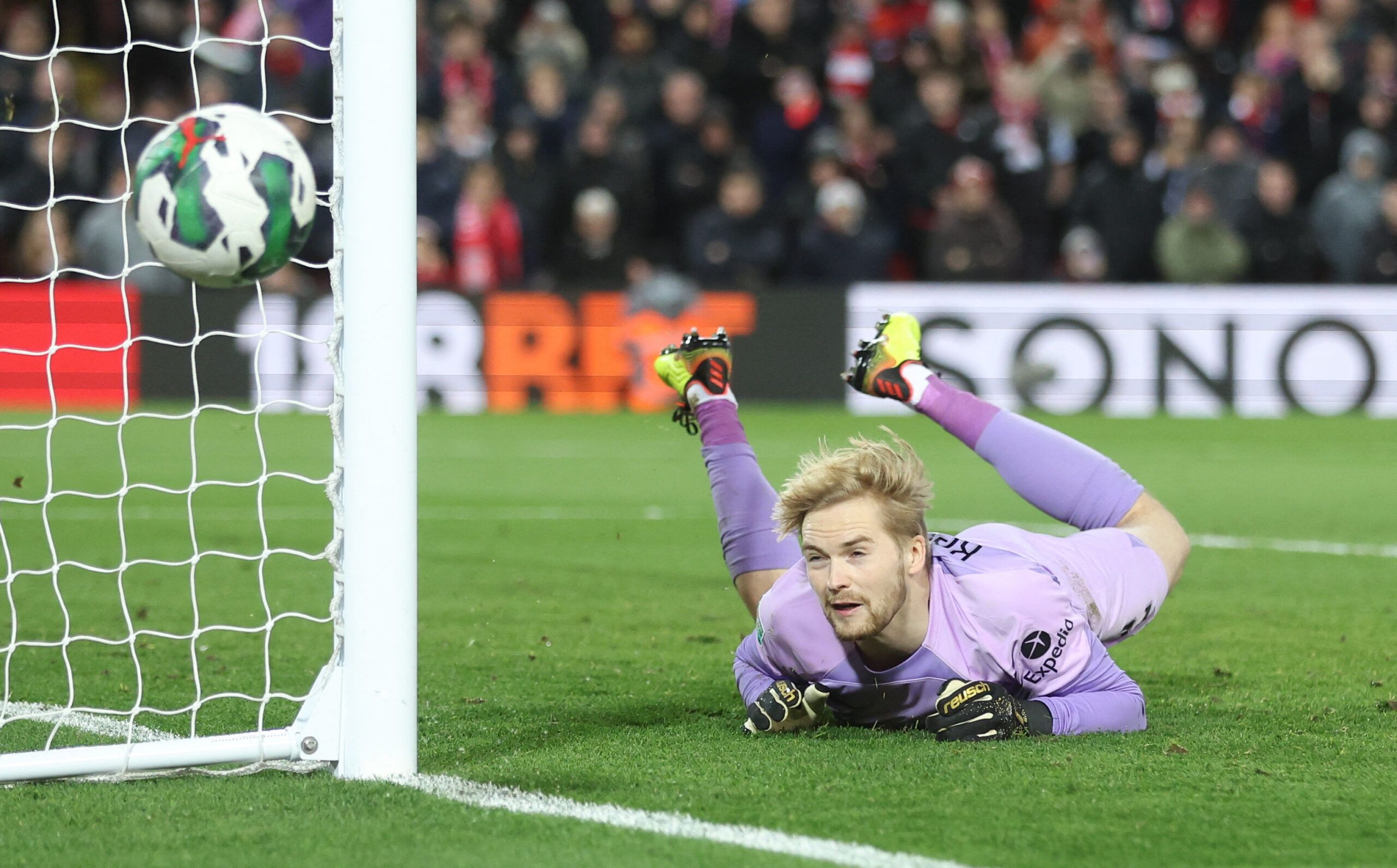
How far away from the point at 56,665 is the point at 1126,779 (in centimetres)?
314

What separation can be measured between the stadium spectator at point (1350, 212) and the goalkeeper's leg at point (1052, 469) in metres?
10.9

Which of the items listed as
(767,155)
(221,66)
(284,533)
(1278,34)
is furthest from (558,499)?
(1278,34)

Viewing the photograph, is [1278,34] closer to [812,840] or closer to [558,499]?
[558,499]

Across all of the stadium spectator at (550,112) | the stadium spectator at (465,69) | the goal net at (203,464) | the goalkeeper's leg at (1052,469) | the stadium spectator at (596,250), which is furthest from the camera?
the stadium spectator at (465,69)

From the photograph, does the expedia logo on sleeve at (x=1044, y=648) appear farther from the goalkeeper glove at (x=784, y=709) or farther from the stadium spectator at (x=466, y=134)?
the stadium spectator at (x=466, y=134)

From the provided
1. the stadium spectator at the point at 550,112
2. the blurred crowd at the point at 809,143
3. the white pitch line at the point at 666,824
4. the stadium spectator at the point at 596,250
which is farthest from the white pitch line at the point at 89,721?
the stadium spectator at the point at 550,112

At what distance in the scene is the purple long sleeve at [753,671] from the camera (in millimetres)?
4391

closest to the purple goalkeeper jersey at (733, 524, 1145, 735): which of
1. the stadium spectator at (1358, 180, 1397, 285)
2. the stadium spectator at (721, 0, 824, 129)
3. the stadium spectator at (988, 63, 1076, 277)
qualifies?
the stadium spectator at (988, 63, 1076, 277)

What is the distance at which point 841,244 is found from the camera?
14805 millimetres

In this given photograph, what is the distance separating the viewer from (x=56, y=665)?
5.22 m

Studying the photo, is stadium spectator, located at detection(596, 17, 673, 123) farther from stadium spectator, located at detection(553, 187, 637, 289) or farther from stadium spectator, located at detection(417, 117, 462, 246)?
stadium spectator, located at detection(417, 117, 462, 246)

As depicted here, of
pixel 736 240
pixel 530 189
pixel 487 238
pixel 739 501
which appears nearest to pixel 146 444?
pixel 487 238

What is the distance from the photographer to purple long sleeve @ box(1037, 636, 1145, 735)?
4141 millimetres

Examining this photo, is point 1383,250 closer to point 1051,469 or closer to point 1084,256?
point 1084,256
